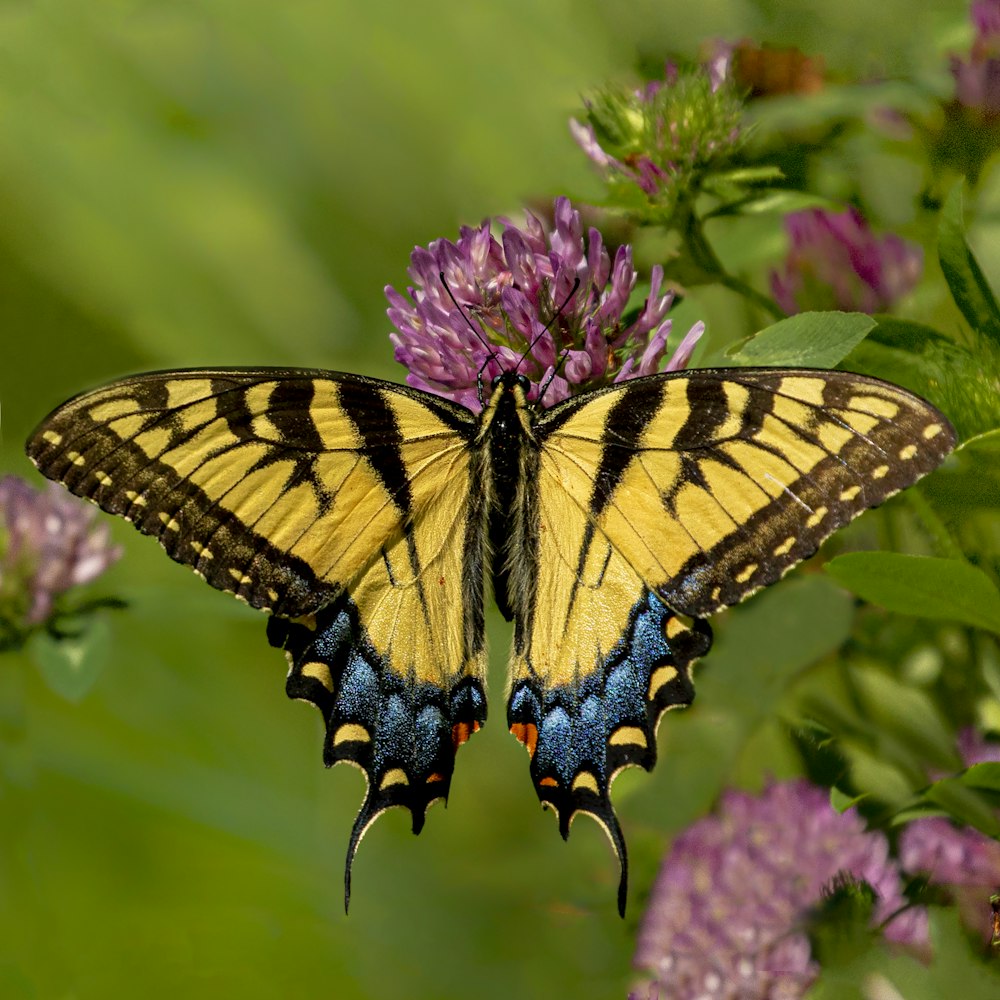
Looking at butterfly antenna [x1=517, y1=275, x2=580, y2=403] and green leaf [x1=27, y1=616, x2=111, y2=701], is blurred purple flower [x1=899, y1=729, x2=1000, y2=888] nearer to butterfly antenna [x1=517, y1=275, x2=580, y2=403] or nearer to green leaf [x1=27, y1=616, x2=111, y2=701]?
butterfly antenna [x1=517, y1=275, x2=580, y2=403]

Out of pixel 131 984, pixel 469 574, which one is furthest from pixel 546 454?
pixel 131 984

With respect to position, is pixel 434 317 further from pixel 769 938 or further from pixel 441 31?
pixel 441 31

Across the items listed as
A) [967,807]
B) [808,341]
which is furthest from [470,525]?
[967,807]

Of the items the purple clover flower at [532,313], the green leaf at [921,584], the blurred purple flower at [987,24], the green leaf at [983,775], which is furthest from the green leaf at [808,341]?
the blurred purple flower at [987,24]

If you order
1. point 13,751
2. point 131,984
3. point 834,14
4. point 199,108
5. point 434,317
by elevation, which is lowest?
point 131,984

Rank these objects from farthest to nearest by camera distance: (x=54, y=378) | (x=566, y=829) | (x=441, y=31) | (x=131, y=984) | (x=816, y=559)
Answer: (x=441, y=31), (x=54, y=378), (x=131, y=984), (x=816, y=559), (x=566, y=829)

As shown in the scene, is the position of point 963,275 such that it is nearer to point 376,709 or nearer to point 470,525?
point 470,525

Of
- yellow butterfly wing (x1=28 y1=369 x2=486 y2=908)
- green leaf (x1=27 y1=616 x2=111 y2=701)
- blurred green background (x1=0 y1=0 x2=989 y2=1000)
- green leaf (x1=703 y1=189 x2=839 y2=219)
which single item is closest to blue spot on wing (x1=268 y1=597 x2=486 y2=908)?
yellow butterfly wing (x1=28 y1=369 x2=486 y2=908)
